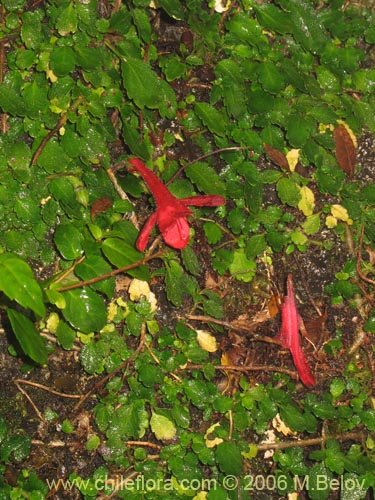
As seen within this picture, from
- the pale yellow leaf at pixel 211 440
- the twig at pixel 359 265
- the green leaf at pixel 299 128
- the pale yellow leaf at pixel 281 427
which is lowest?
the pale yellow leaf at pixel 281 427

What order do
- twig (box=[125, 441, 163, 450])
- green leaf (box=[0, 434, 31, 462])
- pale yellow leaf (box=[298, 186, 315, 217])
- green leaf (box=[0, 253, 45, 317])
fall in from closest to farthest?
green leaf (box=[0, 253, 45, 317])
green leaf (box=[0, 434, 31, 462])
twig (box=[125, 441, 163, 450])
pale yellow leaf (box=[298, 186, 315, 217])

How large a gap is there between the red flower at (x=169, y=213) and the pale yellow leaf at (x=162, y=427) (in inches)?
23.6

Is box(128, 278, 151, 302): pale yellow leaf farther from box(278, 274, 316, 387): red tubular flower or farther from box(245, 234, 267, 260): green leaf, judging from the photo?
box(278, 274, 316, 387): red tubular flower

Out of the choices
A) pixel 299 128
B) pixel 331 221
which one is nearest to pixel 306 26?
pixel 299 128

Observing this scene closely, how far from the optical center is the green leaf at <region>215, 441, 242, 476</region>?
2.13 m

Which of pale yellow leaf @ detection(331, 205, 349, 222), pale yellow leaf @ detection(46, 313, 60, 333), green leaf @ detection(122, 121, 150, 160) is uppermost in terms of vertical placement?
green leaf @ detection(122, 121, 150, 160)

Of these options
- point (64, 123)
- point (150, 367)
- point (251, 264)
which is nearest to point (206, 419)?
point (150, 367)

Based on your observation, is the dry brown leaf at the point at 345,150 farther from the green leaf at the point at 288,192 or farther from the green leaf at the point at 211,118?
the green leaf at the point at 211,118

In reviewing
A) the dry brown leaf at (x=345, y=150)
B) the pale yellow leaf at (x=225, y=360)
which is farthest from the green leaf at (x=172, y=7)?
the pale yellow leaf at (x=225, y=360)

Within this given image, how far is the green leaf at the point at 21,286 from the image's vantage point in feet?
5.04

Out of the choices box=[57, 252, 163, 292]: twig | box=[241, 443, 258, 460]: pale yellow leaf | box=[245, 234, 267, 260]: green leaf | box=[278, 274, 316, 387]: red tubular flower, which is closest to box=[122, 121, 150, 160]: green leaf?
box=[57, 252, 163, 292]: twig

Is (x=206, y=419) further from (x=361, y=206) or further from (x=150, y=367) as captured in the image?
(x=361, y=206)

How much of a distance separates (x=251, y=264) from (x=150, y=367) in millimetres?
559

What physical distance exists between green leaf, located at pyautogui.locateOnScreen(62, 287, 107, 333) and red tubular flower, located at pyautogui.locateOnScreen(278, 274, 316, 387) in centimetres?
72
